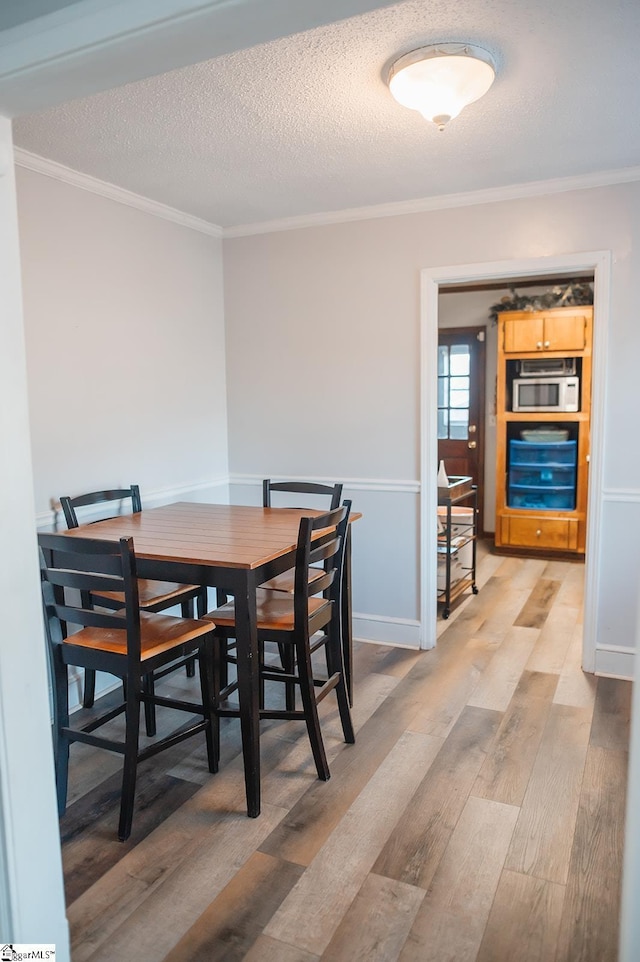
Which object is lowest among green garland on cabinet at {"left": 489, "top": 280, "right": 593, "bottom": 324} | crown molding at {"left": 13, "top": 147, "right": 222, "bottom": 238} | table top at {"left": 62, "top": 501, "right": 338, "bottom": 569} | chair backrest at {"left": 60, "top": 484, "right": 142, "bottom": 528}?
table top at {"left": 62, "top": 501, "right": 338, "bottom": 569}

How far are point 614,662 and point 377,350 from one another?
83.0 inches

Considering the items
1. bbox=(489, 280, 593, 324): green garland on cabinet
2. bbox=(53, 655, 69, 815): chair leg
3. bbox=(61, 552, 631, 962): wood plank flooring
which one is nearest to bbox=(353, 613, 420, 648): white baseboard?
bbox=(61, 552, 631, 962): wood plank flooring

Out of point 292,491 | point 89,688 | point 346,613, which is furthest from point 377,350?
point 89,688

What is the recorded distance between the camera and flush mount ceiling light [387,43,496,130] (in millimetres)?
2012

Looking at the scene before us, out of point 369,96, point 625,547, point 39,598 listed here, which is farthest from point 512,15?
point 625,547

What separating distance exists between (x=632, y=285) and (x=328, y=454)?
1.86 m

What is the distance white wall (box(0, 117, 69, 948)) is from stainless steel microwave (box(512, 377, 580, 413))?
16.3 ft

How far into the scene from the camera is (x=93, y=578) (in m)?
2.09

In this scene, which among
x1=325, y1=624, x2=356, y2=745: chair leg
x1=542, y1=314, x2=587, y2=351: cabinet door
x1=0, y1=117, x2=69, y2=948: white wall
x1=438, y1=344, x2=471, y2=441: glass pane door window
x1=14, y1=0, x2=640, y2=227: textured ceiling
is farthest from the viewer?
x1=438, y1=344, x2=471, y2=441: glass pane door window

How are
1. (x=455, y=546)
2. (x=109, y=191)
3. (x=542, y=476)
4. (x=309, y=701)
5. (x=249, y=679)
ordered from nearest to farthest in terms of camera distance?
(x=249, y=679), (x=309, y=701), (x=109, y=191), (x=455, y=546), (x=542, y=476)

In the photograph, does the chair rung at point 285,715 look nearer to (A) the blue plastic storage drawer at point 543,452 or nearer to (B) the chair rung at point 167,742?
(B) the chair rung at point 167,742

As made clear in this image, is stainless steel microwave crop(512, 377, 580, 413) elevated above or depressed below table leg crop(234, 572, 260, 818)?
above

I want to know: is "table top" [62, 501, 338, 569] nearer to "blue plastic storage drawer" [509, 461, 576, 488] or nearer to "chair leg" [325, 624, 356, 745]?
"chair leg" [325, 624, 356, 745]

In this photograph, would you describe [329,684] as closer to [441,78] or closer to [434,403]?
[434,403]
